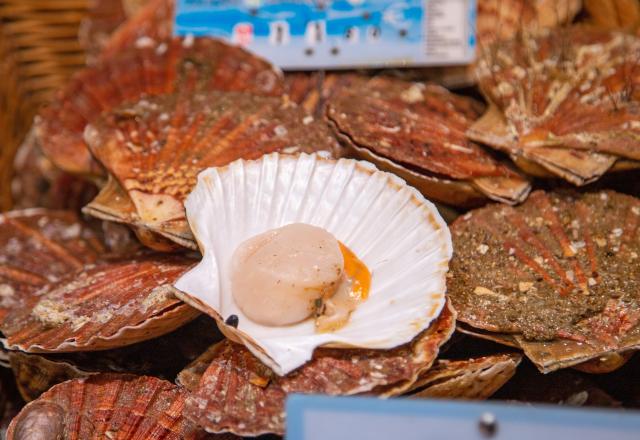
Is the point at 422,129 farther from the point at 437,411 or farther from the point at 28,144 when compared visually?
the point at 28,144

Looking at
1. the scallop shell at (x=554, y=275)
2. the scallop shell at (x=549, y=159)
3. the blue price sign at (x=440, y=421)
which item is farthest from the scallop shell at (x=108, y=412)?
the scallop shell at (x=549, y=159)

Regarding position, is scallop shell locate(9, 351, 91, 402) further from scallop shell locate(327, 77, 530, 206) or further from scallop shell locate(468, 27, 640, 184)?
scallop shell locate(468, 27, 640, 184)

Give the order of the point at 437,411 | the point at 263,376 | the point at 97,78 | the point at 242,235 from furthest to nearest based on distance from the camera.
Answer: the point at 97,78
the point at 242,235
the point at 263,376
the point at 437,411

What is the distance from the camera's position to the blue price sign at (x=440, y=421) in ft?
1.94

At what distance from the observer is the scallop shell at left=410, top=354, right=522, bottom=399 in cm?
78

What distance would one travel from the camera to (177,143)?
1052 millimetres

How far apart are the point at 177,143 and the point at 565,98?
1.89ft

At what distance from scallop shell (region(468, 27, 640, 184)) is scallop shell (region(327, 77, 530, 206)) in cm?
4

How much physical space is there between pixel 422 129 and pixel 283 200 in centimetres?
27

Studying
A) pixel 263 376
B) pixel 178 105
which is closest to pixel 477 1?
pixel 178 105

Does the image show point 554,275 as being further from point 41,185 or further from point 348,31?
point 41,185

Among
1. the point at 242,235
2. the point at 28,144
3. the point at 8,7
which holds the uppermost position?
the point at 8,7

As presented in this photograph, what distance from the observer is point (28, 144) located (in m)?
1.49

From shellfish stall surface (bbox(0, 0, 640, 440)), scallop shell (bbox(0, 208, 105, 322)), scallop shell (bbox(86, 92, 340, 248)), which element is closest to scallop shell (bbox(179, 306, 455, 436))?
shellfish stall surface (bbox(0, 0, 640, 440))
